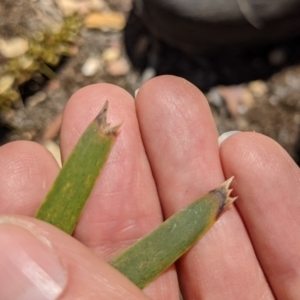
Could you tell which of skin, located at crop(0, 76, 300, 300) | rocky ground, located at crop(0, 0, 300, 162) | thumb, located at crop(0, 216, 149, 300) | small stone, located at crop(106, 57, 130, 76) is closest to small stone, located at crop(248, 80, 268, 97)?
rocky ground, located at crop(0, 0, 300, 162)

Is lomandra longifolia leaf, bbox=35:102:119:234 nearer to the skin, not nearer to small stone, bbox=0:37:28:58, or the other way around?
the skin

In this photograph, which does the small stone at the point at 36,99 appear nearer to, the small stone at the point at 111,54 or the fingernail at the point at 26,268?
the small stone at the point at 111,54

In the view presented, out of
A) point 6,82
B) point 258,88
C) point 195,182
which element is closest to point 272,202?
point 195,182

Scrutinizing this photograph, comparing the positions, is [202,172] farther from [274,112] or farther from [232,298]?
[274,112]

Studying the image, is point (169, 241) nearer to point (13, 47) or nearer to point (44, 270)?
point (44, 270)

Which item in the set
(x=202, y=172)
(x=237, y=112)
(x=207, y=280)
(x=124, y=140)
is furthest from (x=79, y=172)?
(x=237, y=112)

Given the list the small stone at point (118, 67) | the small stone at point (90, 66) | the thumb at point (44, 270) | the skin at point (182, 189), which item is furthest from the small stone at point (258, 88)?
the thumb at point (44, 270)

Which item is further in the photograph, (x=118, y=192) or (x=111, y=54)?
(x=111, y=54)
